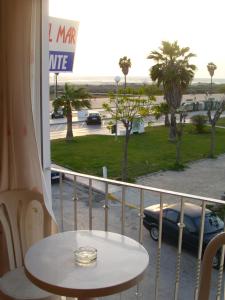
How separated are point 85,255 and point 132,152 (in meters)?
16.8

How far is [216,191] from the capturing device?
12594mm

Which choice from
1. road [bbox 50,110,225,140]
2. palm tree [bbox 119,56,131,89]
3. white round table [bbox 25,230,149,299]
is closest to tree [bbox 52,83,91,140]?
road [bbox 50,110,225,140]

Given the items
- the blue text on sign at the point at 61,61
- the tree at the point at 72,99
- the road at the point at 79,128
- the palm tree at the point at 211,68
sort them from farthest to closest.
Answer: the palm tree at the point at 211,68 < the road at the point at 79,128 < the tree at the point at 72,99 < the blue text on sign at the point at 61,61

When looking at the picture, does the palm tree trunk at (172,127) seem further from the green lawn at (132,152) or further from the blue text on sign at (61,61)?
the blue text on sign at (61,61)

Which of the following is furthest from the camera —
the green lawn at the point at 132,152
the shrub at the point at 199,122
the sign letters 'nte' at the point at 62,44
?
the shrub at the point at 199,122

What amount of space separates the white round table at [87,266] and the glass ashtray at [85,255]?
2 cm

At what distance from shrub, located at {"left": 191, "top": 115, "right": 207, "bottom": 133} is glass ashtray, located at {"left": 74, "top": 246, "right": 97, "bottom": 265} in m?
22.0

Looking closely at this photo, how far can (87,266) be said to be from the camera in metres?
1.50

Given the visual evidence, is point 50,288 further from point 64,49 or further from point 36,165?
point 64,49

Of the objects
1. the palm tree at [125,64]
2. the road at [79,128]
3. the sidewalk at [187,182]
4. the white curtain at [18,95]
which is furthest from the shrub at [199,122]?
the white curtain at [18,95]

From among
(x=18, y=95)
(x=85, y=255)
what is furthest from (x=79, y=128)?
(x=85, y=255)

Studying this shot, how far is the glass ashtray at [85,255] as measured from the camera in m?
1.51

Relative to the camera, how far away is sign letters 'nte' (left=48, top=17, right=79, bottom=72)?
2641 mm

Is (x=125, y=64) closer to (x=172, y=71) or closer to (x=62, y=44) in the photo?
(x=172, y=71)
